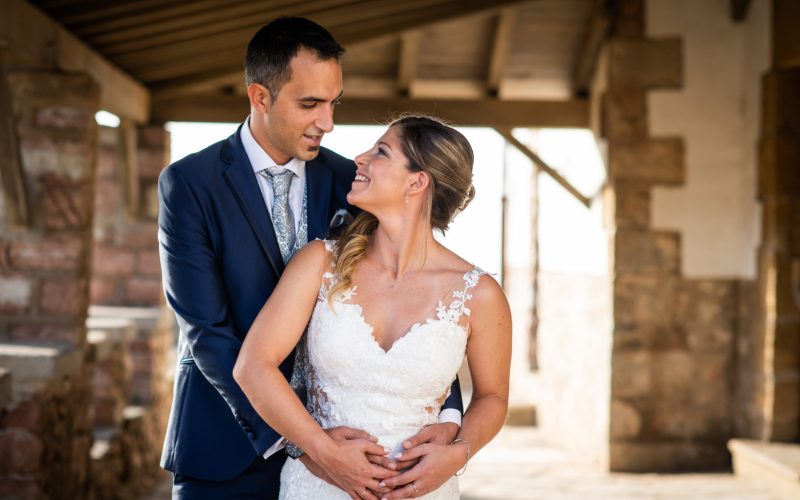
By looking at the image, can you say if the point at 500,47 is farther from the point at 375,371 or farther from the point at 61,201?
the point at 375,371

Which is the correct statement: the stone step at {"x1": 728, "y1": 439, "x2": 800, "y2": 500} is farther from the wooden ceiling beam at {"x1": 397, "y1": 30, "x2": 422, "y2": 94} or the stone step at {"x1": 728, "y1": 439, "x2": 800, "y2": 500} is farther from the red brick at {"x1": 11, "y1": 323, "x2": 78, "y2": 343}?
the red brick at {"x1": 11, "y1": 323, "x2": 78, "y2": 343}

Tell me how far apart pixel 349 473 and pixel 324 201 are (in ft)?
2.12

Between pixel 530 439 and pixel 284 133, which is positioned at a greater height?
pixel 284 133

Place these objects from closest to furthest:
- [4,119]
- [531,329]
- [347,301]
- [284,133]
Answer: [347,301] < [284,133] < [4,119] < [531,329]

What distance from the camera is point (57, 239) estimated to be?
4434 mm

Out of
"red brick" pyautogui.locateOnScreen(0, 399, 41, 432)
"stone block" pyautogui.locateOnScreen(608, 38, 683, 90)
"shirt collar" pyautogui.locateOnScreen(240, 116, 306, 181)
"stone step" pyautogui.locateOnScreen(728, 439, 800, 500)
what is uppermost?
"stone block" pyautogui.locateOnScreen(608, 38, 683, 90)

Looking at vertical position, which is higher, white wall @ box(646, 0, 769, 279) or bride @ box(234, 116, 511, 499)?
white wall @ box(646, 0, 769, 279)

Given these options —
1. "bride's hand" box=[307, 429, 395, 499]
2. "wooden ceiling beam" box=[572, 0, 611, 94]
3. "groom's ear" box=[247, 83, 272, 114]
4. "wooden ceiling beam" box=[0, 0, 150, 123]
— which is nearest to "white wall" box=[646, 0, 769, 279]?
"wooden ceiling beam" box=[572, 0, 611, 94]

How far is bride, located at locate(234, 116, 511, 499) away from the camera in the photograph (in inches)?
75.0

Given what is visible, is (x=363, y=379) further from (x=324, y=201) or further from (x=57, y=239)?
(x=57, y=239)

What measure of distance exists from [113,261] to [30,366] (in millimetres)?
3028

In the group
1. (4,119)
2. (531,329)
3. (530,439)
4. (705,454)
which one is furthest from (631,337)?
(531,329)

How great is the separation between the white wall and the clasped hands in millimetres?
4532

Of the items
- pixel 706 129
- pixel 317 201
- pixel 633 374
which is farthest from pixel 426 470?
pixel 706 129
